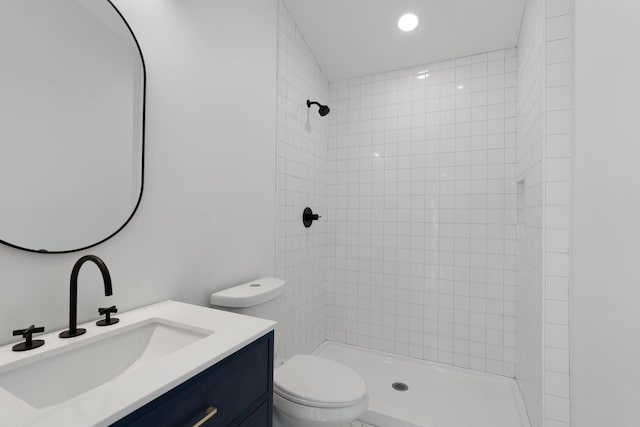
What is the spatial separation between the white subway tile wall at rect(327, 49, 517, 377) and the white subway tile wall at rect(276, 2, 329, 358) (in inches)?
7.3

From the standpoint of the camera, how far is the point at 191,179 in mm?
1321

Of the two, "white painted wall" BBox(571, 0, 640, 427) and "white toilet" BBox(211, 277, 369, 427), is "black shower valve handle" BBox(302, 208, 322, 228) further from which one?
"white painted wall" BBox(571, 0, 640, 427)

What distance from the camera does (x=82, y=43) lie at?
0.94m

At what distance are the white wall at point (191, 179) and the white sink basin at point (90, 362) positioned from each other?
0.15 meters

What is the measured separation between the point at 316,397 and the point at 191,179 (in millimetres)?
1096

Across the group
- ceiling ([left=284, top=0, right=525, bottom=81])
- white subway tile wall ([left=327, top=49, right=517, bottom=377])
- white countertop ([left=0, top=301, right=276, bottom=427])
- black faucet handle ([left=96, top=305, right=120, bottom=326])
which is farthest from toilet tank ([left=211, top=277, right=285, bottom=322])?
ceiling ([left=284, top=0, right=525, bottom=81])

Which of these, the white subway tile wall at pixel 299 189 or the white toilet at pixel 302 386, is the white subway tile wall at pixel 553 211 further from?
the white subway tile wall at pixel 299 189

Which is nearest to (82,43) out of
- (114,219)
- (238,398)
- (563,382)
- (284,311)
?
(114,219)

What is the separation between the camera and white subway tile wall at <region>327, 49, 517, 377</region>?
2.18 metres

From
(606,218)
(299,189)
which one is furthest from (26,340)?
(606,218)

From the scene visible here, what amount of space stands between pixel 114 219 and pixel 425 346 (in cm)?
231

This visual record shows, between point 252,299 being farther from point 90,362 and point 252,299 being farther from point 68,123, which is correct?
point 68,123

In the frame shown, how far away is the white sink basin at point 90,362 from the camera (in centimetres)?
70

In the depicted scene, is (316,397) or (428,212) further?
(428,212)
